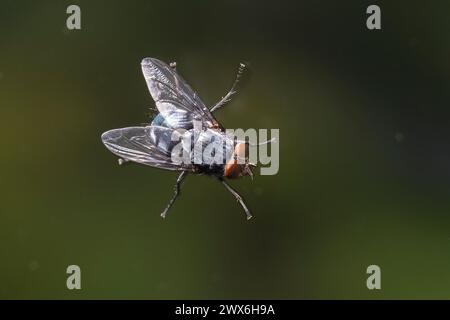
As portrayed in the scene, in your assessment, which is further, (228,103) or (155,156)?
(228,103)

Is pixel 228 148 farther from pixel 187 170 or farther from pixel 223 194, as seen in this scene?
pixel 223 194

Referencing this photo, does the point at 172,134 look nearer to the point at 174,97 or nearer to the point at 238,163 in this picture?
the point at 174,97

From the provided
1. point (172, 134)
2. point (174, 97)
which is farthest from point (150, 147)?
point (174, 97)

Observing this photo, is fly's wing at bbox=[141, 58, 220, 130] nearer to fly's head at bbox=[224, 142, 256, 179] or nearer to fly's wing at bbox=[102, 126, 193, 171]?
fly's wing at bbox=[102, 126, 193, 171]

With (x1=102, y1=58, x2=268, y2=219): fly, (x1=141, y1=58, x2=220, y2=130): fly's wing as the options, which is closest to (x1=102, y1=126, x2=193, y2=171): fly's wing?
(x1=102, y1=58, x2=268, y2=219): fly

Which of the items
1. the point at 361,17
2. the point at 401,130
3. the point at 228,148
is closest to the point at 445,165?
the point at 401,130

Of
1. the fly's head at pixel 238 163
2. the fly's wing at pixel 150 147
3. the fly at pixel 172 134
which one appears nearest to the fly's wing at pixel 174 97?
the fly at pixel 172 134

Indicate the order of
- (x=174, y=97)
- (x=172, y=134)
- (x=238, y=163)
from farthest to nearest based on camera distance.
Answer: (x=174, y=97), (x=172, y=134), (x=238, y=163)
